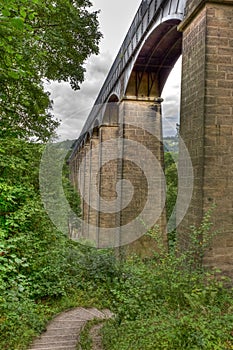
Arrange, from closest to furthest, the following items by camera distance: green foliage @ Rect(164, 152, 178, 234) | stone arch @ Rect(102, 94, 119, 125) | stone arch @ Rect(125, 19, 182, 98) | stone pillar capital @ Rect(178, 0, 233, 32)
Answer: stone pillar capital @ Rect(178, 0, 233, 32) < stone arch @ Rect(125, 19, 182, 98) < stone arch @ Rect(102, 94, 119, 125) < green foliage @ Rect(164, 152, 178, 234)

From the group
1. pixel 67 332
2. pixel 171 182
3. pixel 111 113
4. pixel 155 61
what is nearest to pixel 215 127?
pixel 67 332

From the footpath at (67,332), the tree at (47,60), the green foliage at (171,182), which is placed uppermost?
the tree at (47,60)

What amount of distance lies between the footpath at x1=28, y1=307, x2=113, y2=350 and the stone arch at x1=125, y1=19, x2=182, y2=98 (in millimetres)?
6371

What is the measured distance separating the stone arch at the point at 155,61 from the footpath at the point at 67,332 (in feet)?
20.9

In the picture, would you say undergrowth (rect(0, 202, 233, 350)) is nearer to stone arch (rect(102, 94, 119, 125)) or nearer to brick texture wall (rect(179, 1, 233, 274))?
brick texture wall (rect(179, 1, 233, 274))

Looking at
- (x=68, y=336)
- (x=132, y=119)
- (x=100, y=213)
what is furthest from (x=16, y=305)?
(x=100, y=213)

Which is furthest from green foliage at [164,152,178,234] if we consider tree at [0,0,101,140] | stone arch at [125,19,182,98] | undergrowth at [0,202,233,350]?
undergrowth at [0,202,233,350]

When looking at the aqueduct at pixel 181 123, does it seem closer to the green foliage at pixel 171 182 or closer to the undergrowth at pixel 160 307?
the undergrowth at pixel 160 307

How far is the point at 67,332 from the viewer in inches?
168

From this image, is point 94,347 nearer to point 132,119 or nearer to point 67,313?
point 67,313

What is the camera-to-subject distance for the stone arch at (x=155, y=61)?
739cm

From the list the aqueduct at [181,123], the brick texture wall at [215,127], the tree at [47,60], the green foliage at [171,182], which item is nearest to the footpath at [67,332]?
the aqueduct at [181,123]

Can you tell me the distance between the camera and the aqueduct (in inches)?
163

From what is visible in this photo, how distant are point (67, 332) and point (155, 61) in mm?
7571
